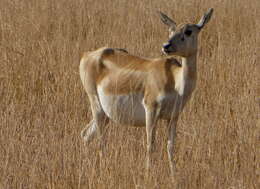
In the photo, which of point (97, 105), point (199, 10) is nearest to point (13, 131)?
point (97, 105)

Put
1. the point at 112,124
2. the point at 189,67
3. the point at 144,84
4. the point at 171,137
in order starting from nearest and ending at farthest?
the point at 189,67, the point at 171,137, the point at 144,84, the point at 112,124

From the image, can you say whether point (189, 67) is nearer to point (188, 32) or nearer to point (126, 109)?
point (188, 32)

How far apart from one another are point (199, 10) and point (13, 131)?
5.11 m

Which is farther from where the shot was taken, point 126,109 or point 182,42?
point 126,109

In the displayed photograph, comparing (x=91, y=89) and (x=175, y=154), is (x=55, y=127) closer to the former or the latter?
(x=91, y=89)

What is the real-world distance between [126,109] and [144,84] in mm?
247

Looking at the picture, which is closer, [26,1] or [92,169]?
[92,169]

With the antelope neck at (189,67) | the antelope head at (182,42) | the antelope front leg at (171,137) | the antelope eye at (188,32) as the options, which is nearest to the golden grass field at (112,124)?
the antelope front leg at (171,137)

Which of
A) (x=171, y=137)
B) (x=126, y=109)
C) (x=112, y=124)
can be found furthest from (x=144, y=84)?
(x=112, y=124)

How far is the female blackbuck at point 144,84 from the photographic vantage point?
4703mm

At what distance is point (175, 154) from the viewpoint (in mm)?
5000

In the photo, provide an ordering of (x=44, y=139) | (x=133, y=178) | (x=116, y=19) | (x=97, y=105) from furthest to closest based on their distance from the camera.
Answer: (x=116, y=19) → (x=97, y=105) → (x=44, y=139) → (x=133, y=178)

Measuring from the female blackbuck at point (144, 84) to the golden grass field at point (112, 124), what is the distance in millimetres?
154

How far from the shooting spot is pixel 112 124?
5.38 meters
